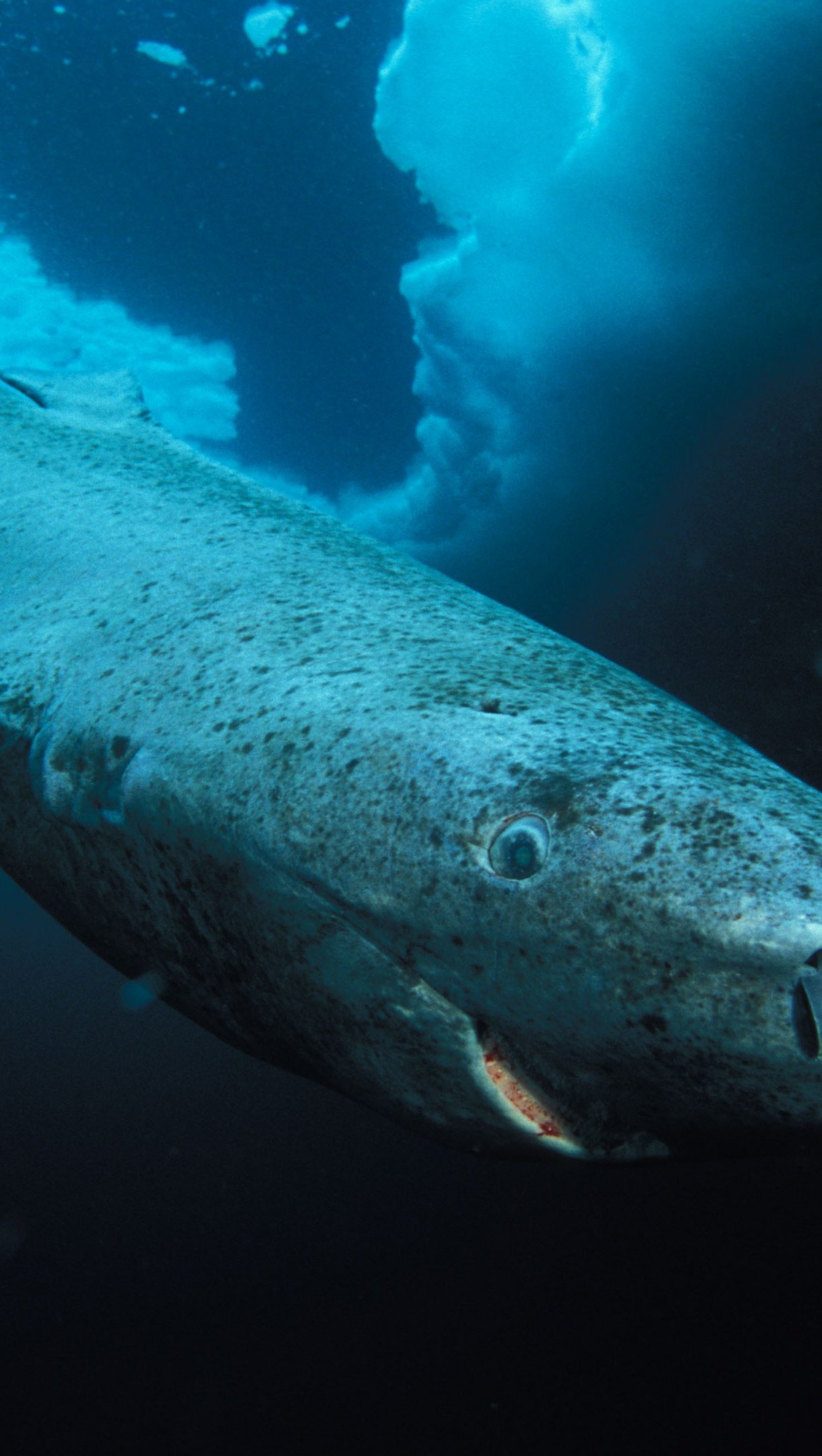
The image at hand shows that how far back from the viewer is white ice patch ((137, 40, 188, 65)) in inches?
443

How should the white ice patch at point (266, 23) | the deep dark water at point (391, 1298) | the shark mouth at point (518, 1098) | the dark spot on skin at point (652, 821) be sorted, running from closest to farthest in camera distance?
the dark spot on skin at point (652, 821) → the shark mouth at point (518, 1098) → the deep dark water at point (391, 1298) → the white ice patch at point (266, 23)

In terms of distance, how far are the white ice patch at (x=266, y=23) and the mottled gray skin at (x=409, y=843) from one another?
15315 mm

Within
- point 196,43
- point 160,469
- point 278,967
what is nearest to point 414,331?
point 196,43

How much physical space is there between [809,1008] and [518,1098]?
525 millimetres

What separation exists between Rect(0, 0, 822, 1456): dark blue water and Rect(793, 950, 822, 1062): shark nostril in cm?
76

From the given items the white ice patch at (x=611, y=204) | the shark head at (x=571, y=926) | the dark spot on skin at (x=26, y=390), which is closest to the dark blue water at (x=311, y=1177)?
the shark head at (x=571, y=926)

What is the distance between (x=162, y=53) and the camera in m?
11.5

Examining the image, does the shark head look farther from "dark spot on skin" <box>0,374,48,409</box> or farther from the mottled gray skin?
"dark spot on skin" <box>0,374,48,409</box>

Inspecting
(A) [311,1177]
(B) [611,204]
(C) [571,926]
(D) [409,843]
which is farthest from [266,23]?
(A) [311,1177]

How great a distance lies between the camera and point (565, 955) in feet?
2.99

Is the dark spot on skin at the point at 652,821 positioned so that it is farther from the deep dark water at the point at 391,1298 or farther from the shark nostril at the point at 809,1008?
the deep dark water at the point at 391,1298

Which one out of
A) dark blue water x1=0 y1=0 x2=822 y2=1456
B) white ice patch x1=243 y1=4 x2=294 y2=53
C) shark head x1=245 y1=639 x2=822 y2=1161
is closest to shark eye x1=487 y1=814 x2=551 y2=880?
shark head x1=245 y1=639 x2=822 y2=1161

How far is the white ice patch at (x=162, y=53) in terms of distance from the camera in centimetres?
1125

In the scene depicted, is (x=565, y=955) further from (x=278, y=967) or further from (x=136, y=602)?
(x=136, y=602)
